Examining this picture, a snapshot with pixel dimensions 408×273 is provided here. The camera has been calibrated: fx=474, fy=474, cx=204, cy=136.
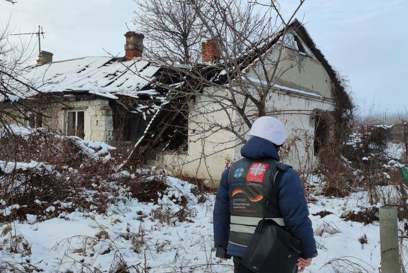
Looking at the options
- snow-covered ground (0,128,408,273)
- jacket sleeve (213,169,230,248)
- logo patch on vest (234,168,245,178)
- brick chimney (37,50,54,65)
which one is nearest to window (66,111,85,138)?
snow-covered ground (0,128,408,273)

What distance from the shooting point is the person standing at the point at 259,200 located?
10.2 feet

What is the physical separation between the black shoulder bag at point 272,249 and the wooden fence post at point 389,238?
576 mm

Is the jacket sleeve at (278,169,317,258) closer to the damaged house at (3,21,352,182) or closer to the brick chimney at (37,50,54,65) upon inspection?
the damaged house at (3,21,352,182)

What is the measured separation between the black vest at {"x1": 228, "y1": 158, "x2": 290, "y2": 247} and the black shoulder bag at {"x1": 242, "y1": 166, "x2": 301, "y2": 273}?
0.09 feet

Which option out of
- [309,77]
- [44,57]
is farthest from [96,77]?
[44,57]

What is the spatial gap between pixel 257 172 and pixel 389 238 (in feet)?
3.20

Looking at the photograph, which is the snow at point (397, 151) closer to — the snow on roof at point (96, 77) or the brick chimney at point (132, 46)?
the snow on roof at point (96, 77)

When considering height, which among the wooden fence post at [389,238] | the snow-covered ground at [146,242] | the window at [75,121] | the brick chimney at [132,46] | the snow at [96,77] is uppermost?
the brick chimney at [132,46]

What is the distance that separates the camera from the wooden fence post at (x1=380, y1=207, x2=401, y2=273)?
10.3 feet

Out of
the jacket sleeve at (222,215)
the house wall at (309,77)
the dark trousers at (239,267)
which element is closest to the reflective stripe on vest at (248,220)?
the jacket sleeve at (222,215)

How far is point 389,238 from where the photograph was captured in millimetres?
3164

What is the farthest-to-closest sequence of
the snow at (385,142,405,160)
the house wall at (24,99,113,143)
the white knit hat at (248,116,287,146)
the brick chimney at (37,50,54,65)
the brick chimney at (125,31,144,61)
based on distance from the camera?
the brick chimney at (37,50,54,65) < the brick chimney at (125,31,144,61) < the house wall at (24,99,113,143) < the snow at (385,142,405,160) < the white knit hat at (248,116,287,146)

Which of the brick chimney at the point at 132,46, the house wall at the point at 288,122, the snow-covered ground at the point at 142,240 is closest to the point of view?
the snow-covered ground at the point at 142,240

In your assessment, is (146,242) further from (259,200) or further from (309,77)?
(309,77)
